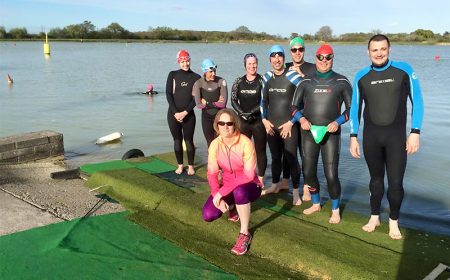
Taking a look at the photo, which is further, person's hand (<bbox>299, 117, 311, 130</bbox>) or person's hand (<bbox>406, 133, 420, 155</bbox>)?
person's hand (<bbox>299, 117, 311, 130</bbox>)

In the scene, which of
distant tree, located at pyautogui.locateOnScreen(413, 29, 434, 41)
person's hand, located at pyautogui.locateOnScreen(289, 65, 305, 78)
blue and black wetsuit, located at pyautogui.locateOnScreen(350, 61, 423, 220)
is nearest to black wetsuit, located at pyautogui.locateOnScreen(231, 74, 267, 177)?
person's hand, located at pyautogui.locateOnScreen(289, 65, 305, 78)

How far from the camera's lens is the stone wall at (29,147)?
744cm

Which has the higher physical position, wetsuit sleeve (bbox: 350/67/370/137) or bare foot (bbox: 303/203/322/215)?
wetsuit sleeve (bbox: 350/67/370/137)

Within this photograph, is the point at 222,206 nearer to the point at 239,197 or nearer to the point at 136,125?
the point at 239,197

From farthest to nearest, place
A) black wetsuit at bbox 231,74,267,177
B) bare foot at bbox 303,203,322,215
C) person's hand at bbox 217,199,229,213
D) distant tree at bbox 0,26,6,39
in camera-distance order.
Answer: distant tree at bbox 0,26,6,39 → black wetsuit at bbox 231,74,267,177 → bare foot at bbox 303,203,322,215 → person's hand at bbox 217,199,229,213

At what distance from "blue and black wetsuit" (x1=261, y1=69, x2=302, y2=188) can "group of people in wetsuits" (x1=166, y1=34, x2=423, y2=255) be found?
0.04 feet

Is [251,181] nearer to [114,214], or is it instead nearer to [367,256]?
[367,256]

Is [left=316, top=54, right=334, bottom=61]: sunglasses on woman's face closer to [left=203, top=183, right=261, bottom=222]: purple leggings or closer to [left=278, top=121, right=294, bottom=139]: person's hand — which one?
[left=278, top=121, right=294, bottom=139]: person's hand

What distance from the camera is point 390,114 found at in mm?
4332

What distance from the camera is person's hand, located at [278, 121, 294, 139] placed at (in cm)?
532

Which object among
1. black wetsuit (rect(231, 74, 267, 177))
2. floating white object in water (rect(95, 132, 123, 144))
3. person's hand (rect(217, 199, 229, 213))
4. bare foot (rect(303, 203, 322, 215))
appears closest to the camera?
person's hand (rect(217, 199, 229, 213))

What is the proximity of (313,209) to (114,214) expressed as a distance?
2471 mm

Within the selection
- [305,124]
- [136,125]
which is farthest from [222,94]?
[136,125]

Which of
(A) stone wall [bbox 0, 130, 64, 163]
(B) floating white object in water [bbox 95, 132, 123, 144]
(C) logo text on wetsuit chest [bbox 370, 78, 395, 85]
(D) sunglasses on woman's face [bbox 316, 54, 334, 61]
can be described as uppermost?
(D) sunglasses on woman's face [bbox 316, 54, 334, 61]
